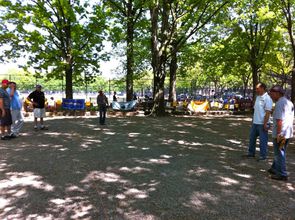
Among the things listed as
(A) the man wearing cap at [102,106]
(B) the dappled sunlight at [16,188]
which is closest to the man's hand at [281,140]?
(B) the dappled sunlight at [16,188]

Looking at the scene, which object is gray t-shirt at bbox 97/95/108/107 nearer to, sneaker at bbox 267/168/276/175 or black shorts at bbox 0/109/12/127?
black shorts at bbox 0/109/12/127

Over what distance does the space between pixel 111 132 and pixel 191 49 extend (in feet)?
58.0

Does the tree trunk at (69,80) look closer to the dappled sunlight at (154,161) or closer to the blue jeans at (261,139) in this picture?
the dappled sunlight at (154,161)

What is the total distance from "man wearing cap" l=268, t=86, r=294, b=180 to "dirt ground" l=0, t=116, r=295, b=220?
309mm

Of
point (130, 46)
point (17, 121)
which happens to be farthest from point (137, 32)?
point (17, 121)

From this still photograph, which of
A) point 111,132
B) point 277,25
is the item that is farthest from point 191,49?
point 111,132

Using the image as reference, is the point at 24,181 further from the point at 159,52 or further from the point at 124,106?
the point at 124,106

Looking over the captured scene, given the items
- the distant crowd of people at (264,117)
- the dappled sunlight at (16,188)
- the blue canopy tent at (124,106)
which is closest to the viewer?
the dappled sunlight at (16,188)

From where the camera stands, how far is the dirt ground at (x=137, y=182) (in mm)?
4348

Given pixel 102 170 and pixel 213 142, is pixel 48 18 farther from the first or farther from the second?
pixel 102 170

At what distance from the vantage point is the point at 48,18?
67.5 ft

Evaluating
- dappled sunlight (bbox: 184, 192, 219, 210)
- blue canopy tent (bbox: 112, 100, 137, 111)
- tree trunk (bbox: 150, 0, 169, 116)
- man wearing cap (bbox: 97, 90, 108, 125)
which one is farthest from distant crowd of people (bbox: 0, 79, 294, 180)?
blue canopy tent (bbox: 112, 100, 137, 111)

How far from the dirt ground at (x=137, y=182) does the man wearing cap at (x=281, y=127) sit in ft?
1.02

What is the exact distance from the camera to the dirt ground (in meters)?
4.35
